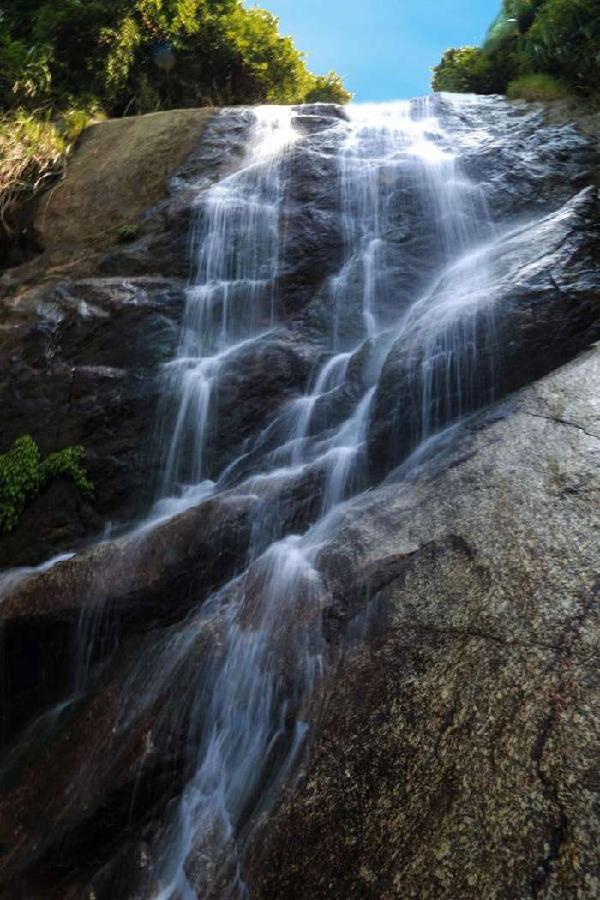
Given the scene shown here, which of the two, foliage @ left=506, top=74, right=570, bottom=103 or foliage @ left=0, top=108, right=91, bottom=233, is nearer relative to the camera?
foliage @ left=506, top=74, right=570, bottom=103

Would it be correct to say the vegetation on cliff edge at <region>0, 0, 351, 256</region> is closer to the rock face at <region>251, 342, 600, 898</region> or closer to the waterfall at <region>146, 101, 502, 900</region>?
the waterfall at <region>146, 101, 502, 900</region>

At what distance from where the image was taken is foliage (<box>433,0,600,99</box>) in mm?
10414

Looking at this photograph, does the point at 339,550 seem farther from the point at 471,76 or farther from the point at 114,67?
the point at 114,67

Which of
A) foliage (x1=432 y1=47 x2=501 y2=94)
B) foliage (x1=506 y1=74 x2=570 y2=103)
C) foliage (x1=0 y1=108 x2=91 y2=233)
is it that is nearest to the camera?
foliage (x1=506 y1=74 x2=570 y2=103)

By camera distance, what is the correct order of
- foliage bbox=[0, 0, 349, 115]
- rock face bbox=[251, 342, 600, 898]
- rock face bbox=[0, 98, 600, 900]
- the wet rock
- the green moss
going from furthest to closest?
foliage bbox=[0, 0, 349, 115], the green moss, the wet rock, rock face bbox=[0, 98, 600, 900], rock face bbox=[251, 342, 600, 898]

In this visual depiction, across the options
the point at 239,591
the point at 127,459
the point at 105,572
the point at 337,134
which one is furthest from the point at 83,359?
the point at 337,134

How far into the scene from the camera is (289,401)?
280 inches

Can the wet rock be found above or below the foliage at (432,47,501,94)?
below

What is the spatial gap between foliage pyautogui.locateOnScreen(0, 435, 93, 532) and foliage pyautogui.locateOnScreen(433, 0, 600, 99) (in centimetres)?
974

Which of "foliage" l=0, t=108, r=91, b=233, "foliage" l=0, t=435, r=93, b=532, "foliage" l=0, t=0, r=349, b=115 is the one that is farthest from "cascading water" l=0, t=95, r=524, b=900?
"foliage" l=0, t=0, r=349, b=115

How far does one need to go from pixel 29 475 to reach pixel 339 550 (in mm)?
4588

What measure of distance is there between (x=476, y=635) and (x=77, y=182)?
11.3 m

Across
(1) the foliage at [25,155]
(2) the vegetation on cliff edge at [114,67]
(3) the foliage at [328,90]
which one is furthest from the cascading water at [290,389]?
(3) the foliage at [328,90]

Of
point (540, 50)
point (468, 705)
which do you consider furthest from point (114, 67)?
point (468, 705)
